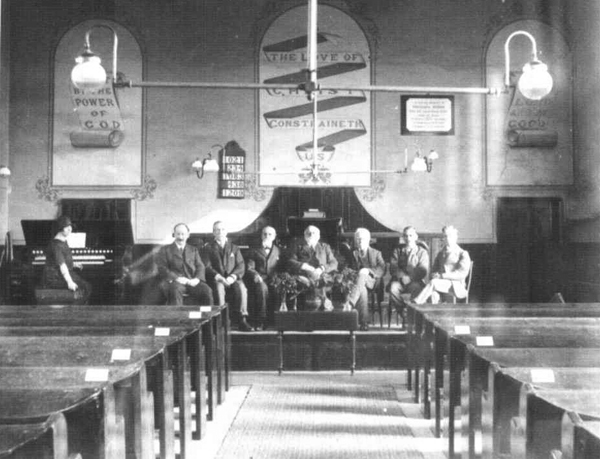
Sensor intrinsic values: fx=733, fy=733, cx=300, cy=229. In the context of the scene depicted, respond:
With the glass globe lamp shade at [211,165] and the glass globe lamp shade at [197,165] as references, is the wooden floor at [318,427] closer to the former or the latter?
the glass globe lamp shade at [211,165]

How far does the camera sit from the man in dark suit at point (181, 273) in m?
7.79

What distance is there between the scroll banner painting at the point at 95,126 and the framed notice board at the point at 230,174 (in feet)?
4.16

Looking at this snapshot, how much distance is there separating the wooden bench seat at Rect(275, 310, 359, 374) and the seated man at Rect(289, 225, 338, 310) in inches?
41.7

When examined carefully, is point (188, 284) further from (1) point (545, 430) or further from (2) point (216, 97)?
(1) point (545, 430)

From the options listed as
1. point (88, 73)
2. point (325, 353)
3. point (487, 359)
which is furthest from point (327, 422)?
point (88, 73)

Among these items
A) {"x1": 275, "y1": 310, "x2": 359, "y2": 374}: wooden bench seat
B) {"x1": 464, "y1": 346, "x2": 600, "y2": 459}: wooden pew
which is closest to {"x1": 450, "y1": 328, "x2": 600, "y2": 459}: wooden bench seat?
{"x1": 464, "y1": 346, "x2": 600, "y2": 459}: wooden pew

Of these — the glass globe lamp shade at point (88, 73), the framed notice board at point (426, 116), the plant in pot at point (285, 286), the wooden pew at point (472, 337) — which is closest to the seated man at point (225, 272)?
the plant in pot at point (285, 286)

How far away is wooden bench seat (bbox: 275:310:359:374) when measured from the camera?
684cm

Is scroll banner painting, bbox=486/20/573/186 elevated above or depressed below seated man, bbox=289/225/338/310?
above

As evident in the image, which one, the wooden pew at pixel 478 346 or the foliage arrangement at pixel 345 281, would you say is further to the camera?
the foliage arrangement at pixel 345 281

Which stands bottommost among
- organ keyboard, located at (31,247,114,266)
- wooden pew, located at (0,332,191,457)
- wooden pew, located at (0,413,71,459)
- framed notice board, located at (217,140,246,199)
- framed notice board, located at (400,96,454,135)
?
wooden pew, located at (0,332,191,457)

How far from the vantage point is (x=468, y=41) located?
37.2 feet

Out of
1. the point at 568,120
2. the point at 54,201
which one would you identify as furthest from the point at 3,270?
the point at 568,120

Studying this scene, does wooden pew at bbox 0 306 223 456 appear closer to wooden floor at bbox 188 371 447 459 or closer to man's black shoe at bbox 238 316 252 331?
wooden floor at bbox 188 371 447 459
